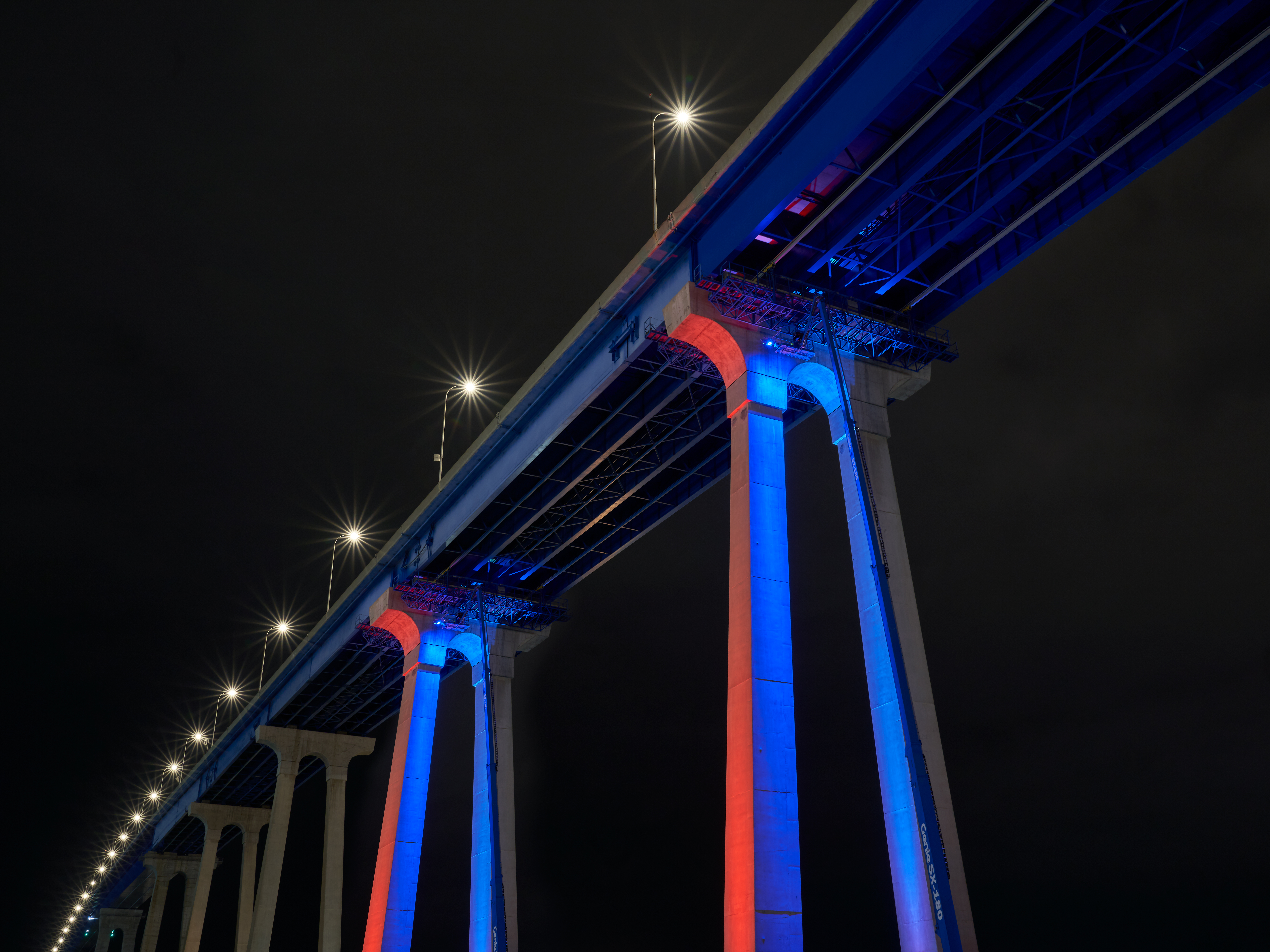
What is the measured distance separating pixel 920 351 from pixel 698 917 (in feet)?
188

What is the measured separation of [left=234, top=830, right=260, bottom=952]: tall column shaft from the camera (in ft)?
232

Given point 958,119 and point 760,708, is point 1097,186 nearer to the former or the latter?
point 958,119

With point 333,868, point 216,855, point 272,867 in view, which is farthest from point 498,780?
point 216,855

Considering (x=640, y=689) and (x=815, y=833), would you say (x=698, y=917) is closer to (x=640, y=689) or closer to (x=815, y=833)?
(x=815, y=833)

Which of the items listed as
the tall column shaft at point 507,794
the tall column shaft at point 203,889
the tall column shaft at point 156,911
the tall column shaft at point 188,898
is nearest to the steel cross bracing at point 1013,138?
the tall column shaft at point 507,794

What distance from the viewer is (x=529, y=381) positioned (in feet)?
108

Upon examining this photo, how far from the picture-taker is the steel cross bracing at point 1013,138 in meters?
18.7

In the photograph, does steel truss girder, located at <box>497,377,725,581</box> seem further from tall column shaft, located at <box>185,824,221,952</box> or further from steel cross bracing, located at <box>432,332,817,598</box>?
tall column shaft, located at <box>185,824,221,952</box>

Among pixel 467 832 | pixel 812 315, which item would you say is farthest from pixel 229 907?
pixel 812 315

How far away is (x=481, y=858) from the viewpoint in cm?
3688

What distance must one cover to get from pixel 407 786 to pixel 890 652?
97.7 feet

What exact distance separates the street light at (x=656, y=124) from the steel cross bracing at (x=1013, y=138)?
3440 mm

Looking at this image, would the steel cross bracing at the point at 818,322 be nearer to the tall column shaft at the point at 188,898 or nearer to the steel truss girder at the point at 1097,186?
the steel truss girder at the point at 1097,186

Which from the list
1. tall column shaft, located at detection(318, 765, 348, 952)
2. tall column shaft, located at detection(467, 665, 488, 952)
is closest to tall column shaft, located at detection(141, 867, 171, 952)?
tall column shaft, located at detection(318, 765, 348, 952)
